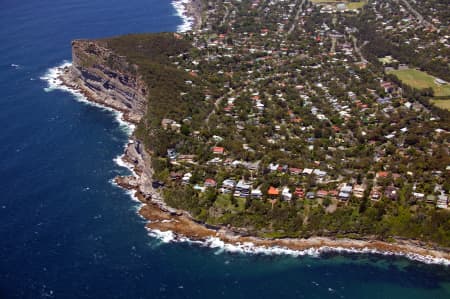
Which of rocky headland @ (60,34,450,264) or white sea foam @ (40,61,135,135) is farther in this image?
white sea foam @ (40,61,135,135)

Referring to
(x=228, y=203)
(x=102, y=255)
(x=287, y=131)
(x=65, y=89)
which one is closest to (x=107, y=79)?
(x=65, y=89)

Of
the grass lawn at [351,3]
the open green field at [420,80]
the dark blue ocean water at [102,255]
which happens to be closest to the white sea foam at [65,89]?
the dark blue ocean water at [102,255]

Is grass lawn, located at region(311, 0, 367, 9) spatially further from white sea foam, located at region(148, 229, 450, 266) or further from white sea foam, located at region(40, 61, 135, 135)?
white sea foam, located at region(148, 229, 450, 266)

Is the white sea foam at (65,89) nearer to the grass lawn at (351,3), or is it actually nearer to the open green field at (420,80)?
the open green field at (420,80)

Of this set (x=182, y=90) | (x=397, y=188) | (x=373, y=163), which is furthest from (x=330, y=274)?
(x=182, y=90)

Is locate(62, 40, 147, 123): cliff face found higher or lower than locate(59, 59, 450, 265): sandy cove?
higher

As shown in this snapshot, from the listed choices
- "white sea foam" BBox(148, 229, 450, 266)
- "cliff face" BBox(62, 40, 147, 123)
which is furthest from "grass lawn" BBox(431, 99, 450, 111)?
"cliff face" BBox(62, 40, 147, 123)
